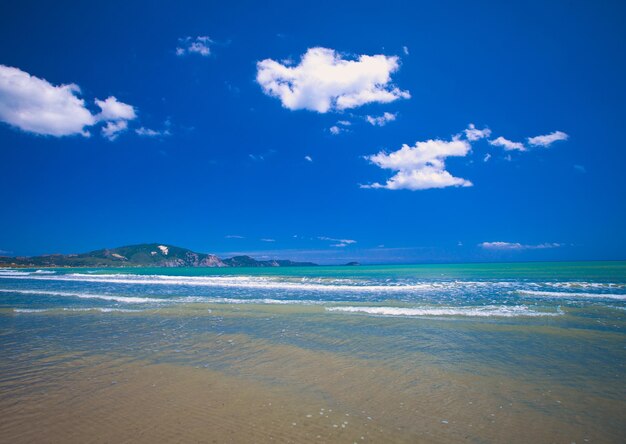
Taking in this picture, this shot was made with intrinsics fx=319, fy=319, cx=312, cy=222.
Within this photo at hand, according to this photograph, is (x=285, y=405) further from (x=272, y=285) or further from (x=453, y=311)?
(x=272, y=285)

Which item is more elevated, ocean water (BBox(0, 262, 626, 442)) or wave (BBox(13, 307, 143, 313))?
wave (BBox(13, 307, 143, 313))

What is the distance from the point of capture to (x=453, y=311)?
1933 cm

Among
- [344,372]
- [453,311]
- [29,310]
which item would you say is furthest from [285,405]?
[29,310]

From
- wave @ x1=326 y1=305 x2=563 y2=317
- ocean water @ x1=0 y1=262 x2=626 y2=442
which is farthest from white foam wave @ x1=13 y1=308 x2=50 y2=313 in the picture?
wave @ x1=326 y1=305 x2=563 y2=317

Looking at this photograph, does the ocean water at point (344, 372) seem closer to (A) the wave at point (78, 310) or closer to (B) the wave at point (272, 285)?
(A) the wave at point (78, 310)

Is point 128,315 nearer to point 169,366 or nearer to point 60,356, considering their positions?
point 60,356

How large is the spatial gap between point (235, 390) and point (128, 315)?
1368 centimetres

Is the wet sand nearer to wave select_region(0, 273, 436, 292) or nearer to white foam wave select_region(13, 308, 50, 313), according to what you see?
white foam wave select_region(13, 308, 50, 313)

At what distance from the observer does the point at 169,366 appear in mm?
9344

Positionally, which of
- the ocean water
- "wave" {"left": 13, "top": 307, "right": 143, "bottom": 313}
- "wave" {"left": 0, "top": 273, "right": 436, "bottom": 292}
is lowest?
"wave" {"left": 0, "top": 273, "right": 436, "bottom": 292}

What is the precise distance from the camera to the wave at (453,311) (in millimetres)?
18328

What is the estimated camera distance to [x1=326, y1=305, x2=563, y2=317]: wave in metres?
18.3

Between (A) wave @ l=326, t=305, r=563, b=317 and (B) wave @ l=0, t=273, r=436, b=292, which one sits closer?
(A) wave @ l=326, t=305, r=563, b=317

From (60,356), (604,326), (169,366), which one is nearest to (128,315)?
(60,356)
